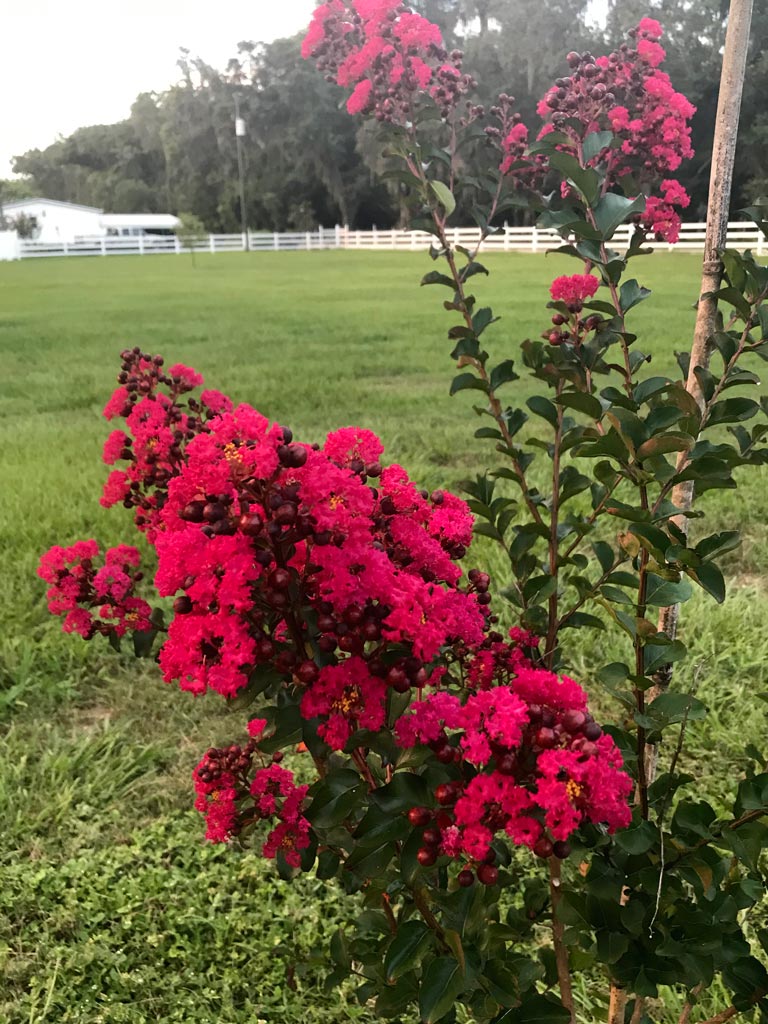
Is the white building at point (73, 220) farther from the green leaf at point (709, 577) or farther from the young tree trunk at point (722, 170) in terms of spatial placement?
A: the green leaf at point (709, 577)

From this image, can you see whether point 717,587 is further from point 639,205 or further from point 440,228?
point 440,228

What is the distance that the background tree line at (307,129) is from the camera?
14.1 meters

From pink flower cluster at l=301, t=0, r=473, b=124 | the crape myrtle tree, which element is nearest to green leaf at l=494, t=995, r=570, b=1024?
the crape myrtle tree

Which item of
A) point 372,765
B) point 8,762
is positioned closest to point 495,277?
point 8,762

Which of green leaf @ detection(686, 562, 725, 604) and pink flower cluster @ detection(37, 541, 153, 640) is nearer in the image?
green leaf @ detection(686, 562, 725, 604)

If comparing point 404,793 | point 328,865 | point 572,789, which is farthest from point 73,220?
point 572,789

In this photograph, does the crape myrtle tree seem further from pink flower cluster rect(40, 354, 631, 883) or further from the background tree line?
the background tree line

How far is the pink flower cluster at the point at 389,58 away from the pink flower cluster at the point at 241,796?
118 centimetres

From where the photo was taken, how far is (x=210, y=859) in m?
1.93

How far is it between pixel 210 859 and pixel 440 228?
148cm

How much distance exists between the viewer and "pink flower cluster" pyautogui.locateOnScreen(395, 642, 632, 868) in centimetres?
63

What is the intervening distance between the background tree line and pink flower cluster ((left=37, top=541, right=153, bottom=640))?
2.36 metres

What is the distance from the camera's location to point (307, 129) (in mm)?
34781

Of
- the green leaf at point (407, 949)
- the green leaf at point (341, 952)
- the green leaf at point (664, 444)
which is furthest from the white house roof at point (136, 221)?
the green leaf at point (407, 949)
